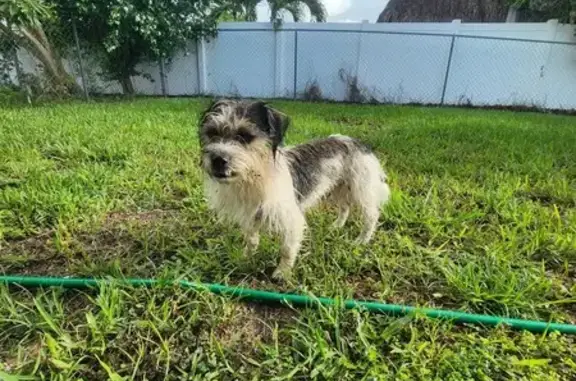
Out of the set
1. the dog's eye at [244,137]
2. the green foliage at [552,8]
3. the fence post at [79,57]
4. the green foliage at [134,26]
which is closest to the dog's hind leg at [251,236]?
the dog's eye at [244,137]

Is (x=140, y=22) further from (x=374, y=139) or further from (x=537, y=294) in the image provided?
(x=537, y=294)

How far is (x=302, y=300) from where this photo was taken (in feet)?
7.24

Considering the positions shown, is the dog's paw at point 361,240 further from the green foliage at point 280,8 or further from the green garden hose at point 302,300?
the green foliage at point 280,8

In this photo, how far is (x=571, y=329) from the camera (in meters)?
2.02

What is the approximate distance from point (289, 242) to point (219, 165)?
0.73 meters

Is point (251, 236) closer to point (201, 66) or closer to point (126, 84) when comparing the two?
point (126, 84)

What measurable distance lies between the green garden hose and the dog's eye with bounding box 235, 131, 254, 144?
34.6 inches

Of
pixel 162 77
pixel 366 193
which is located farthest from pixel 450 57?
pixel 366 193

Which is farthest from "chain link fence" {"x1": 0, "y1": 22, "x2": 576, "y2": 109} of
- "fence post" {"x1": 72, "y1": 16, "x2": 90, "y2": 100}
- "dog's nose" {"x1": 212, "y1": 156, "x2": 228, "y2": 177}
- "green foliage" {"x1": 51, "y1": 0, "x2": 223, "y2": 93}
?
"dog's nose" {"x1": 212, "y1": 156, "x2": 228, "y2": 177}

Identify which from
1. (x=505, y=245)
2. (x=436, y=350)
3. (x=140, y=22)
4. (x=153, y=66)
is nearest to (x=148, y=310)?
(x=436, y=350)

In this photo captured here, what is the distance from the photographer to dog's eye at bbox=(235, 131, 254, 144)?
224 centimetres

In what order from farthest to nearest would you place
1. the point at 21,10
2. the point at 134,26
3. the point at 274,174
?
the point at 134,26, the point at 21,10, the point at 274,174

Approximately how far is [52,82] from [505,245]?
1129 centimetres

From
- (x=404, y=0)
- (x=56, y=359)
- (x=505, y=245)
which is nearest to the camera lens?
(x=56, y=359)
